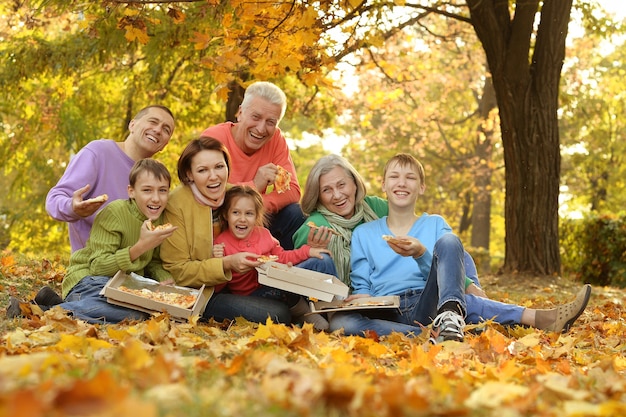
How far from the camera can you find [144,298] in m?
4.27

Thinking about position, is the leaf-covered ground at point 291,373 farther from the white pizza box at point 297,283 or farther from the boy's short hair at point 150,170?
the boy's short hair at point 150,170

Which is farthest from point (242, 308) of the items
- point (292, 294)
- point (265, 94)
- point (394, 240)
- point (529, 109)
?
point (529, 109)

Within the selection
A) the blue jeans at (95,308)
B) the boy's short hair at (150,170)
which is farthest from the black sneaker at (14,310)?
the boy's short hair at (150,170)

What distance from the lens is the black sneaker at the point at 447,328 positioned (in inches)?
153

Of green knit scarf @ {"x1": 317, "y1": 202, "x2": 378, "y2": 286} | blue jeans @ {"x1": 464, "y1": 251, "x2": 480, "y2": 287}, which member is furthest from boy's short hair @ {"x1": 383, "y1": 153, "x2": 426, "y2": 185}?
blue jeans @ {"x1": 464, "y1": 251, "x2": 480, "y2": 287}

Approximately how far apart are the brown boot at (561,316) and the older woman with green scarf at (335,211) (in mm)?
551

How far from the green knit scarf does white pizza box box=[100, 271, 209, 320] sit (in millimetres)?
983

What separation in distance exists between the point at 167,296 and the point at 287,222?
1417mm

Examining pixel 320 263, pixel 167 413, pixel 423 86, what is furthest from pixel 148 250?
pixel 423 86

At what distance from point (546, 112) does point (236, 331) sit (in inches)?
260

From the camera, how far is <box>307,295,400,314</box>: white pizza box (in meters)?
4.42

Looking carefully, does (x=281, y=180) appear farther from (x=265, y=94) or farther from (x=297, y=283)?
(x=297, y=283)

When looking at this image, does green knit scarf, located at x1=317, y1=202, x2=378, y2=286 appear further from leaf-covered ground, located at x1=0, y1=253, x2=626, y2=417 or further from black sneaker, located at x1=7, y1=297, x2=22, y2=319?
black sneaker, located at x1=7, y1=297, x2=22, y2=319

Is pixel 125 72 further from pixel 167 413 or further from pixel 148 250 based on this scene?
pixel 167 413
